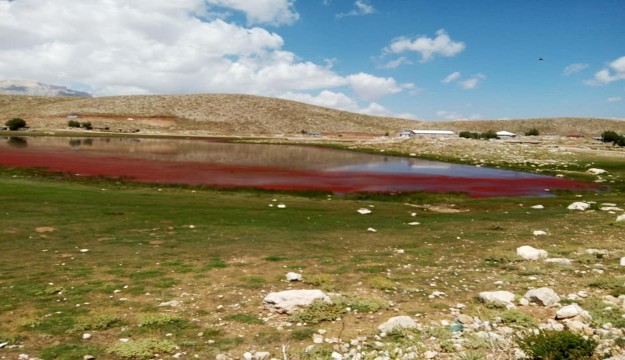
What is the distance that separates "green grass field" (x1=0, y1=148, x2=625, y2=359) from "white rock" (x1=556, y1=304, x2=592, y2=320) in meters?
1.59

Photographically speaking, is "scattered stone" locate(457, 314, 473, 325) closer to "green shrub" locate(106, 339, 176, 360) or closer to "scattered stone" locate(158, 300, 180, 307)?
"green shrub" locate(106, 339, 176, 360)

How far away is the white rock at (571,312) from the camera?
1118 centimetres

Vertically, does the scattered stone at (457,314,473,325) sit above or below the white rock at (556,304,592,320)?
below

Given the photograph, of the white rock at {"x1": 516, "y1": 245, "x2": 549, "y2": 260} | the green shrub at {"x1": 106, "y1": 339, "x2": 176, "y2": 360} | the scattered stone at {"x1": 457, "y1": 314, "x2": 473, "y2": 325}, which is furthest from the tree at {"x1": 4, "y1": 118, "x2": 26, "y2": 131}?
the scattered stone at {"x1": 457, "y1": 314, "x2": 473, "y2": 325}

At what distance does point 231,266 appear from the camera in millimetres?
16562

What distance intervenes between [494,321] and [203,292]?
846 cm

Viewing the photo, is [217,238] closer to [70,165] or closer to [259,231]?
[259,231]

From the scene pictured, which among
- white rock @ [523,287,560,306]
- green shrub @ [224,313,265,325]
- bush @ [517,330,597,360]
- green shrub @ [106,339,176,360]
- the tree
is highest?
the tree

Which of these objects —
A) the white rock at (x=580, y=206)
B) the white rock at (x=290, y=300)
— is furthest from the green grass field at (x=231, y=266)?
the white rock at (x=580, y=206)

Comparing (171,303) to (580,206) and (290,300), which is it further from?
(580,206)

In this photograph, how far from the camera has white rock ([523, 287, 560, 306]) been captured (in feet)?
40.3

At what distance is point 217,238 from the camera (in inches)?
855

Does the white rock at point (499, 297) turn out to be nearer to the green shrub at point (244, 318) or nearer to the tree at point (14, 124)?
the green shrub at point (244, 318)

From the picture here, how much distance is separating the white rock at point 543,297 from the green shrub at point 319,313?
18.4ft
